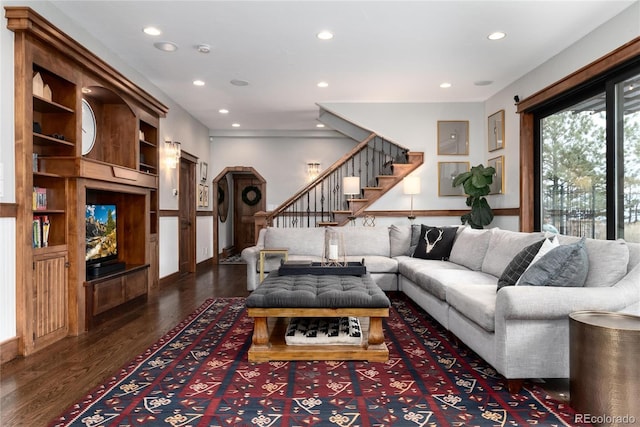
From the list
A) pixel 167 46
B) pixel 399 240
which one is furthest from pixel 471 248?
pixel 167 46

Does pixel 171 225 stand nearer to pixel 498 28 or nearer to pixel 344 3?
pixel 344 3

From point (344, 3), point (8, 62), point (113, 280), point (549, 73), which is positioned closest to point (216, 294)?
point (113, 280)

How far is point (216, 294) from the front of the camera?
556cm

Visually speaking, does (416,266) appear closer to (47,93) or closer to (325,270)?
(325,270)

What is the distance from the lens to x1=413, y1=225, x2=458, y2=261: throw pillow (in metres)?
5.30

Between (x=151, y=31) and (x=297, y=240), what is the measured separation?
3.12 metres

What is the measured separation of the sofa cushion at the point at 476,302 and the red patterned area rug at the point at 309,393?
13.8 inches

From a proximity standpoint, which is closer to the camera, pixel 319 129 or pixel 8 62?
pixel 8 62

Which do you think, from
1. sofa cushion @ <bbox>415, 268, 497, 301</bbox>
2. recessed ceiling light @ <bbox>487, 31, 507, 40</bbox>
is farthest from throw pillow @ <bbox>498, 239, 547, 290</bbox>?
recessed ceiling light @ <bbox>487, 31, 507, 40</bbox>

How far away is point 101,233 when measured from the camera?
4.52 meters

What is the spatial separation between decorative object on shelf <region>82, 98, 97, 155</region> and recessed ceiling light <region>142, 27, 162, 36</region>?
1006 millimetres

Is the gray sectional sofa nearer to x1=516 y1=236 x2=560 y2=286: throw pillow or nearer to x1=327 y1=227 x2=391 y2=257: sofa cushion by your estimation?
x1=516 y1=236 x2=560 y2=286: throw pillow

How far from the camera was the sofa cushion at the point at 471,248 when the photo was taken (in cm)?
446

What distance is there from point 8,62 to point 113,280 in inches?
86.0
